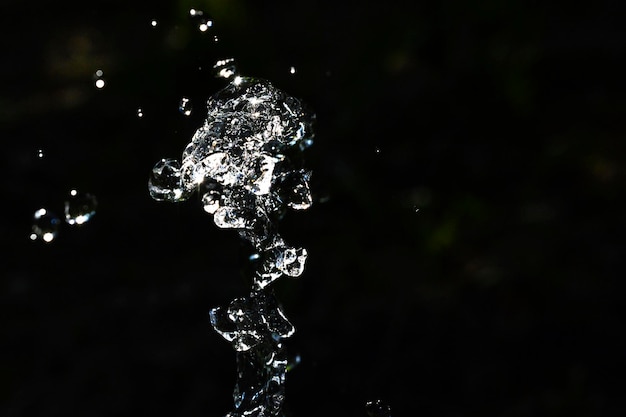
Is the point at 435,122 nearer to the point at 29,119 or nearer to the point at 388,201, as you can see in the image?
the point at 388,201

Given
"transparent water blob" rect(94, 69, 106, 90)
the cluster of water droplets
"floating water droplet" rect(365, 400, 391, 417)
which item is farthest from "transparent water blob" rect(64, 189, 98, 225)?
"floating water droplet" rect(365, 400, 391, 417)

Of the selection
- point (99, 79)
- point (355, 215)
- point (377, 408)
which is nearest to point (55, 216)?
point (99, 79)

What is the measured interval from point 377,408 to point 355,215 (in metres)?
0.52

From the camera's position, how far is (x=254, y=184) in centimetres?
119

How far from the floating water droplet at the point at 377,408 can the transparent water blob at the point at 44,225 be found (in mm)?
861

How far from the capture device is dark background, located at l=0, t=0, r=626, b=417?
1.81 m

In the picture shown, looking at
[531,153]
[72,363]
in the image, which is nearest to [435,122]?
[531,153]

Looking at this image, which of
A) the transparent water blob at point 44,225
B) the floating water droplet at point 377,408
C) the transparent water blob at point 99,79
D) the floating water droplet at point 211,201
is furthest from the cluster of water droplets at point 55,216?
the floating water droplet at point 211,201

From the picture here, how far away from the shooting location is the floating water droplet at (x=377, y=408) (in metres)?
1.70

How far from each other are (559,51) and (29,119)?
145cm

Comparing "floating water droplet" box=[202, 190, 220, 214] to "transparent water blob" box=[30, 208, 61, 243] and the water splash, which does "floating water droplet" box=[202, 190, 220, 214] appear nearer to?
the water splash

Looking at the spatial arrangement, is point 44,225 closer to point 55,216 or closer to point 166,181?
point 55,216

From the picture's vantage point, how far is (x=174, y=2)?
2330 mm

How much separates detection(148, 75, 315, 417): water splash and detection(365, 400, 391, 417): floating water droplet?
47cm
